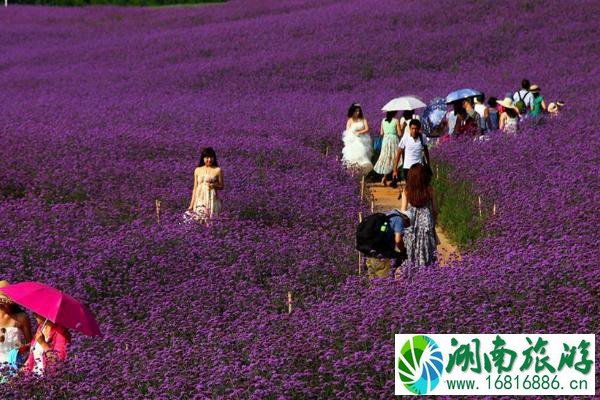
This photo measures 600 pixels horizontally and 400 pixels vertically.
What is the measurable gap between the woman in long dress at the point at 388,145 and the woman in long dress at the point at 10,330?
987 centimetres

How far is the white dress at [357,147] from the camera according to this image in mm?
16609

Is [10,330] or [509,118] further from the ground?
[509,118]

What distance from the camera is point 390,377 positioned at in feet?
19.9

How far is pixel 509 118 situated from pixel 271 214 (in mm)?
6169

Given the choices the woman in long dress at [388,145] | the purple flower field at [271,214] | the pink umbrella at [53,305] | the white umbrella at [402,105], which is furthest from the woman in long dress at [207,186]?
the white umbrella at [402,105]

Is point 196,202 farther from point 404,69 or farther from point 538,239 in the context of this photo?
point 404,69

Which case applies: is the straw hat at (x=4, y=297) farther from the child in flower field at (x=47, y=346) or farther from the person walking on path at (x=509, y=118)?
the person walking on path at (x=509, y=118)

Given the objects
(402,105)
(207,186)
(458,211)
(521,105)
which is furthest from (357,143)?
(207,186)

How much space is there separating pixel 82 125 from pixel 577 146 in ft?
22.9

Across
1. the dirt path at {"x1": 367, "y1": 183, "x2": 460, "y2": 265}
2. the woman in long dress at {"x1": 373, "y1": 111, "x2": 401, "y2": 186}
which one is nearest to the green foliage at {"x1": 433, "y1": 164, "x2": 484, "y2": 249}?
the dirt path at {"x1": 367, "y1": 183, "x2": 460, "y2": 265}

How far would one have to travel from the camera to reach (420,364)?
6008mm

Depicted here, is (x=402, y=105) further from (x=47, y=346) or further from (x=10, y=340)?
(x=47, y=346)

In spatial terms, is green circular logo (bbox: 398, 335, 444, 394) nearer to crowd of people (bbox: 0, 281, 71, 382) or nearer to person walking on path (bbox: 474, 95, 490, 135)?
crowd of people (bbox: 0, 281, 71, 382)

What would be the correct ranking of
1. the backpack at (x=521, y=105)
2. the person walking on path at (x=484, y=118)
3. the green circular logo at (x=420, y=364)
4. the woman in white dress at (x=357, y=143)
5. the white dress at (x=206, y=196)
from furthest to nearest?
the backpack at (x=521, y=105) → the person walking on path at (x=484, y=118) → the woman in white dress at (x=357, y=143) → the white dress at (x=206, y=196) → the green circular logo at (x=420, y=364)
